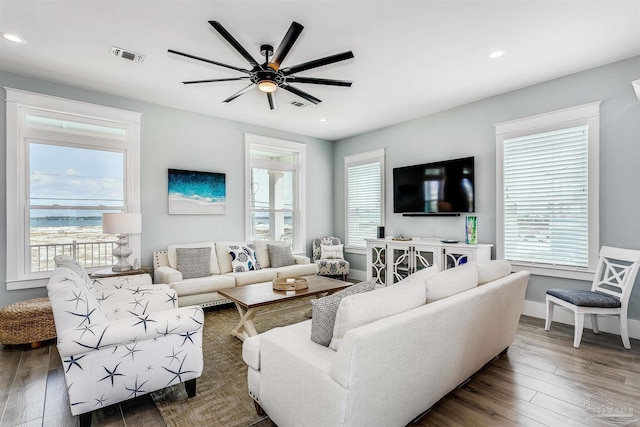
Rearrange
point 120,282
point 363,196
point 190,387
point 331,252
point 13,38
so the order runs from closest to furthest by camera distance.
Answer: point 190,387 → point 13,38 → point 120,282 → point 331,252 → point 363,196

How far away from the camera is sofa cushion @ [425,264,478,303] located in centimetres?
195

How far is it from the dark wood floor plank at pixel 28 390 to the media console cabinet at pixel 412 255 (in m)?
3.71

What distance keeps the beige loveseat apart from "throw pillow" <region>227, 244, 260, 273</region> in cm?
7

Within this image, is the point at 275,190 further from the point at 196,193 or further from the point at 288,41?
the point at 288,41

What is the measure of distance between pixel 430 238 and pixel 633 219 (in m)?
2.28

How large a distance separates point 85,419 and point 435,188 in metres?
4.58

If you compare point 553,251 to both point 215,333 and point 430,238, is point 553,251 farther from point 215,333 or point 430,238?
point 215,333

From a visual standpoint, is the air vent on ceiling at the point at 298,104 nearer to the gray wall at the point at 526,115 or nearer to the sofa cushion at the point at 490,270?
the gray wall at the point at 526,115

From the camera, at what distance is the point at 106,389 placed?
1.88 metres

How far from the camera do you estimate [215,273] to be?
461 cm

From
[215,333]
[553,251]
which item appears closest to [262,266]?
[215,333]

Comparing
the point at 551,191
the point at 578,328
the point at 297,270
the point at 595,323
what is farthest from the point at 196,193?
the point at 595,323

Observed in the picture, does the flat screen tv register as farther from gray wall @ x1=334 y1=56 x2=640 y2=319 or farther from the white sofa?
the white sofa

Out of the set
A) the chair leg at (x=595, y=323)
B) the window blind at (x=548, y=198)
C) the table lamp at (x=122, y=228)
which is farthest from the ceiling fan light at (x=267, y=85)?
the chair leg at (x=595, y=323)
